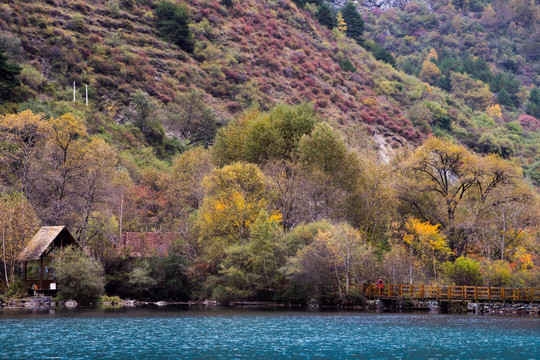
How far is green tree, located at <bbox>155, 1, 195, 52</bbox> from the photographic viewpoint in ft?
390

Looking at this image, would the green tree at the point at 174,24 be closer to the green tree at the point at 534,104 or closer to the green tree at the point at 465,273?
the green tree at the point at 465,273

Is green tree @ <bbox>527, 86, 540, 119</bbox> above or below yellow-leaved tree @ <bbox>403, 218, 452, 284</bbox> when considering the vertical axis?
above

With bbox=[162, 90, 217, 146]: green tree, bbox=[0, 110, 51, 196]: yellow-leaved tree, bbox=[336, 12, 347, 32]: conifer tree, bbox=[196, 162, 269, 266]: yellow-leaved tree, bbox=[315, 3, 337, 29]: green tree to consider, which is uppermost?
bbox=[336, 12, 347, 32]: conifer tree

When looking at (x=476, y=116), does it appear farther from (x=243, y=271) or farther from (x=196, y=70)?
(x=243, y=271)

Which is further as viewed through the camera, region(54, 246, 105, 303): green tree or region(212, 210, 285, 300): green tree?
region(212, 210, 285, 300): green tree

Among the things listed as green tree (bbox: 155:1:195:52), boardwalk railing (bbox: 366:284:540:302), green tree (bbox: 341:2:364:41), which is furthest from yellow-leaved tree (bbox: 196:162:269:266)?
green tree (bbox: 341:2:364:41)

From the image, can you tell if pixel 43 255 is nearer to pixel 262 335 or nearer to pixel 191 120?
pixel 262 335

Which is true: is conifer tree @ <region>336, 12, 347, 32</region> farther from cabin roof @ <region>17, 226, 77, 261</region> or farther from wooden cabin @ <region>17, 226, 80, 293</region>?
A: cabin roof @ <region>17, 226, 77, 261</region>

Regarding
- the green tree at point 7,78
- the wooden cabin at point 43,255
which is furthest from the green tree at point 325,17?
the wooden cabin at point 43,255

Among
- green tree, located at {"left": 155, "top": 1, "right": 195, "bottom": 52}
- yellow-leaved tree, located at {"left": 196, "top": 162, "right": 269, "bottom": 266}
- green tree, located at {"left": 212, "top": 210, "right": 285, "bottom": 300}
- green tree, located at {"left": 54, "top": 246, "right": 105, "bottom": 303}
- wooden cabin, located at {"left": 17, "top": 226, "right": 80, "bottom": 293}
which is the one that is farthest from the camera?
green tree, located at {"left": 155, "top": 1, "right": 195, "bottom": 52}

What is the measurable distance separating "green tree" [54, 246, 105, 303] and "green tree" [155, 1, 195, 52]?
232 feet

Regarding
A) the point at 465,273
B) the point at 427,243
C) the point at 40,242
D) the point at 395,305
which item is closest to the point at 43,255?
the point at 40,242

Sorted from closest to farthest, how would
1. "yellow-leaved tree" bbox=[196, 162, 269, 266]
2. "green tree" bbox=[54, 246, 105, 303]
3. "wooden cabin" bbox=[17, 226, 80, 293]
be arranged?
1. "wooden cabin" bbox=[17, 226, 80, 293]
2. "green tree" bbox=[54, 246, 105, 303]
3. "yellow-leaved tree" bbox=[196, 162, 269, 266]

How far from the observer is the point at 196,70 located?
379ft
